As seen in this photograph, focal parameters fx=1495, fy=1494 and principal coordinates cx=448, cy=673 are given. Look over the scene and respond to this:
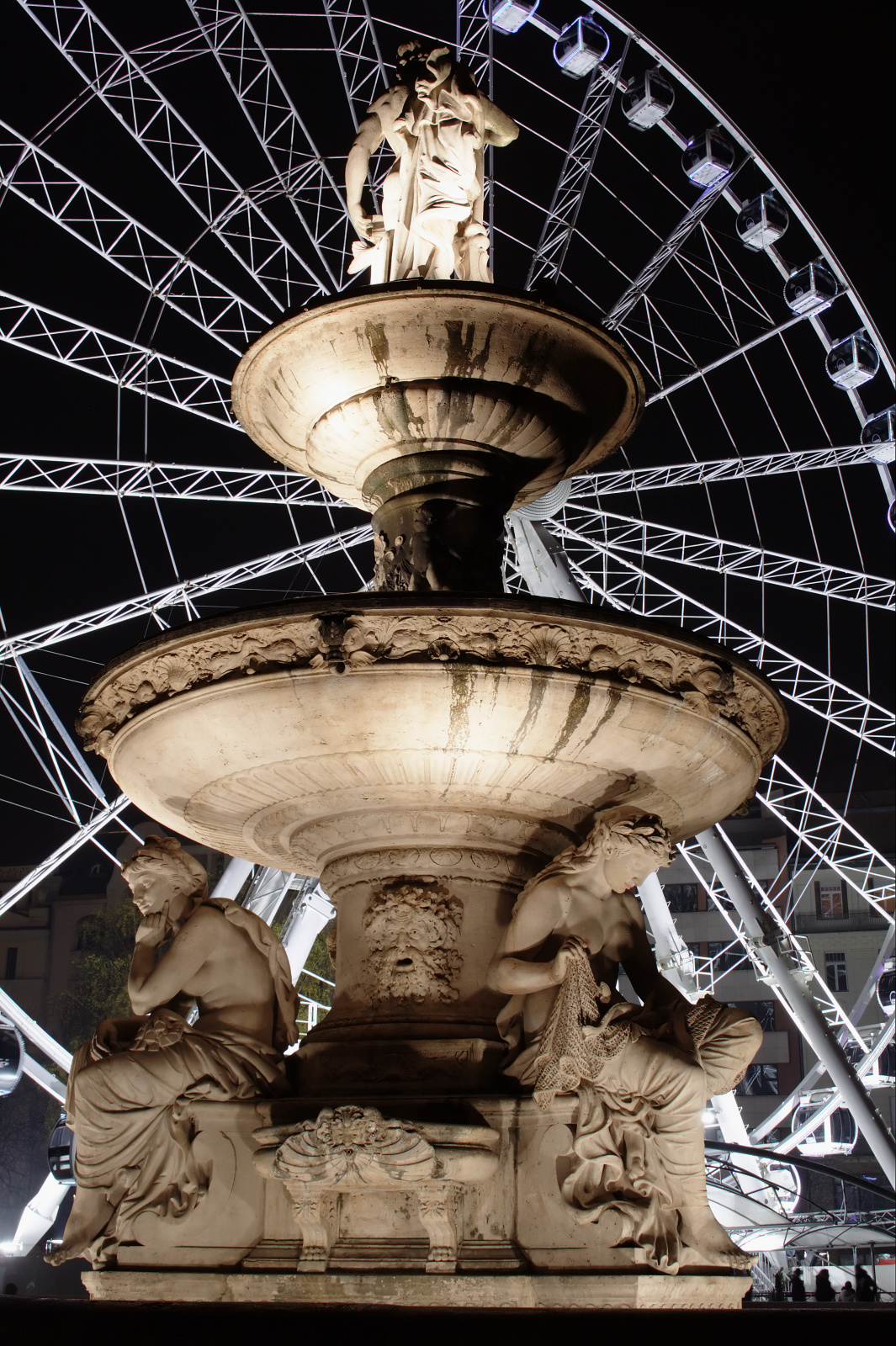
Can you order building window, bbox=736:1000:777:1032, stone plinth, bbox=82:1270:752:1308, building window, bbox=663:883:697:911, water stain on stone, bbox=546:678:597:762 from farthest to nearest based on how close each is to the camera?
building window, bbox=663:883:697:911 < building window, bbox=736:1000:777:1032 < water stain on stone, bbox=546:678:597:762 < stone plinth, bbox=82:1270:752:1308

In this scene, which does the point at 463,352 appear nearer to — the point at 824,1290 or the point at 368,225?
the point at 368,225

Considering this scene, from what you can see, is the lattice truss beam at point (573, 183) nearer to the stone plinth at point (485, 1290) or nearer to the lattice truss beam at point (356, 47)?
the lattice truss beam at point (356, 47)

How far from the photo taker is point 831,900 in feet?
213

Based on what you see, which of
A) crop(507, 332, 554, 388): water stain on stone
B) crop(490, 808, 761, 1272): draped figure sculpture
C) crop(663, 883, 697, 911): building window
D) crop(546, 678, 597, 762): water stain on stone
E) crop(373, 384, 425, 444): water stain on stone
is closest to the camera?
crop(490, 808, 761, 1272): draped figure sculpture

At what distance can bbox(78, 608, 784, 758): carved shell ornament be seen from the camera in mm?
6605

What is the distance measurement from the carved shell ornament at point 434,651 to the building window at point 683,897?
5813 centimetres

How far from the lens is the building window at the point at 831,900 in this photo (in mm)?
64312

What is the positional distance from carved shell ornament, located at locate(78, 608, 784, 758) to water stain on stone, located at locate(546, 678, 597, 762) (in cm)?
8

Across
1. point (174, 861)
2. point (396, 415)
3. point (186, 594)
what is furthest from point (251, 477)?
point (174, 861)

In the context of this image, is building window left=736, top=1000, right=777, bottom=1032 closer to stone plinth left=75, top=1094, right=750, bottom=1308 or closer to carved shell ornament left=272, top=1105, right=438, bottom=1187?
stone plinth left=75, top=1094, right=750, bottom=1308

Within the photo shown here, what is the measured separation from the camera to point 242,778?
7465mm

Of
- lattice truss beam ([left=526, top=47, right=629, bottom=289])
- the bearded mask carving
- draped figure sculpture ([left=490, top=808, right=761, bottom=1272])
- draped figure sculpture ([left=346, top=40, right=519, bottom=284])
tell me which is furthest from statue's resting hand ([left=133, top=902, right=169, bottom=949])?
lattice truss beam ([left=526, top=47, right=629, bottom=289])

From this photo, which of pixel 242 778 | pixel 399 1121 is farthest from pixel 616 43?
pixel 399 1121

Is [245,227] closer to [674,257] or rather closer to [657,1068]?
[674,257]
